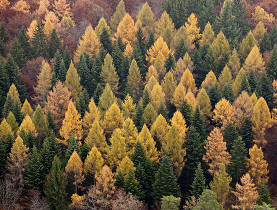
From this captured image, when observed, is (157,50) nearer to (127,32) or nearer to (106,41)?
(106,41)

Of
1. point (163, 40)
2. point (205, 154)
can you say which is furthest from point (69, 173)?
point (163, 40)

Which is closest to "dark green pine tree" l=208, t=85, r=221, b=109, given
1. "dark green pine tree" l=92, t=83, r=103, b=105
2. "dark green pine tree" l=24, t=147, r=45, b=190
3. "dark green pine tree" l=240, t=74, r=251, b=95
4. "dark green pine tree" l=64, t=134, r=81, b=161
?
"dark green pine tree" l=240, t=74, r=251, b=95

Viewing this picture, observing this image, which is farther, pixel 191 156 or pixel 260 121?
pixel 260 121

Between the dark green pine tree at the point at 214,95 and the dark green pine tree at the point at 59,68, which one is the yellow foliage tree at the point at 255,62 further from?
the dark green pine tree at the point at 59,68

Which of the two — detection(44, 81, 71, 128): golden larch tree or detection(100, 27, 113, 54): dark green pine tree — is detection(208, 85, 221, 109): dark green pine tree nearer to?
detection(44, 81, 71, 128): golden larch tree

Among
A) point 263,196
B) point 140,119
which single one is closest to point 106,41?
point 140,119

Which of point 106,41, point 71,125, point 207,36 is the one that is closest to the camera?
point 71,125

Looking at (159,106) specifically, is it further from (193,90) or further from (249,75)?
(249,75)

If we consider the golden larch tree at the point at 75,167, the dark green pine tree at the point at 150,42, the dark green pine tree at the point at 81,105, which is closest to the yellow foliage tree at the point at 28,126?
the dark green pine tree at the point at 81,105
